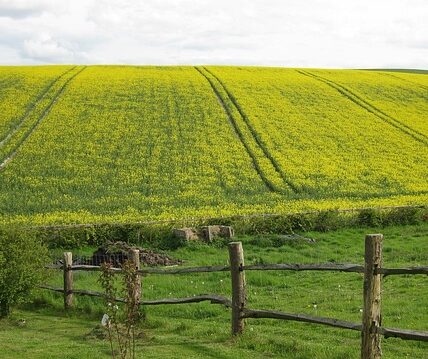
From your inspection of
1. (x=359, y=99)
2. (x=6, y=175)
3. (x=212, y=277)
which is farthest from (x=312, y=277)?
(x=359, y=99)

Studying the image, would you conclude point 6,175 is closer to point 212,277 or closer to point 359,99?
point 212,277

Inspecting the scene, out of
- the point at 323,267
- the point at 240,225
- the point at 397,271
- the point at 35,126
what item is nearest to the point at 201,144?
the point at 35,126

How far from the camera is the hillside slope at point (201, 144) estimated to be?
3609 cm

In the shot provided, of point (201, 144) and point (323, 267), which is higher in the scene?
point (323, 267)

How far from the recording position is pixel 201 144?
154 ft

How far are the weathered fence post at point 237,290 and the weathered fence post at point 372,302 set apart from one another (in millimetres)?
3130

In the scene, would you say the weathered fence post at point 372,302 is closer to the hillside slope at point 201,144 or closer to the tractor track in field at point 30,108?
the hillside slope at point 201,144

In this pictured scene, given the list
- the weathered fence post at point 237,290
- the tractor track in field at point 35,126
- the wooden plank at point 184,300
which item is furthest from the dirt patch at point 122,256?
the tractor track in field at point 35,126

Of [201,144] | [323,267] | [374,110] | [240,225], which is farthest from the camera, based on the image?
[374,110]

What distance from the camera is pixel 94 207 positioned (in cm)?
3491

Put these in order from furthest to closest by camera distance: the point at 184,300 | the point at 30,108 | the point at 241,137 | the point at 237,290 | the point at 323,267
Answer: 1. the point at 30,108
2. the point at 241,137
3. the point at 184,300
4. the point at 237,290
5. the point at 323,267

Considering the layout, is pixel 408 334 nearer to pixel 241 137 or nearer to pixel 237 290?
pixel 237 290

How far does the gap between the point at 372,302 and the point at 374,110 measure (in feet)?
163

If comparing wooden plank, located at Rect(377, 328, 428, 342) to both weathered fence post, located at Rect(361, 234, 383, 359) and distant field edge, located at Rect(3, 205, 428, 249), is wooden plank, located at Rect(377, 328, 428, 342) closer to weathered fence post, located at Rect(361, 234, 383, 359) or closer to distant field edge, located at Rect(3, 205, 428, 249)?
weathered fence post, located at Rect(361, 234, 383, 359)
